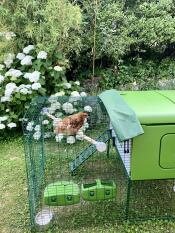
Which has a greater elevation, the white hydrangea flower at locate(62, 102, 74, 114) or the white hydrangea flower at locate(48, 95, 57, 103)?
the white hydrangea flower at locate(48, 95, 57, 103)

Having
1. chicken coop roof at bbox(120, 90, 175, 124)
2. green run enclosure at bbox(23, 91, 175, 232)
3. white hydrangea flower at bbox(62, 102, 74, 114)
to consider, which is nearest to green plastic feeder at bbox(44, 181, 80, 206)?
green run enclosure at bbox(23, 91, 175, 232)

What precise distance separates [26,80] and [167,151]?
294 cm

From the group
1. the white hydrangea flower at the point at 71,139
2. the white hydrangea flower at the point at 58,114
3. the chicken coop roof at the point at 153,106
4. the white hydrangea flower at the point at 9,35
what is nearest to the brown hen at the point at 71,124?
the white hydrangea flower at the point at 71,139

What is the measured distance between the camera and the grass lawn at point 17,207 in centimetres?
325

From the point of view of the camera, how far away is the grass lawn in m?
3.25

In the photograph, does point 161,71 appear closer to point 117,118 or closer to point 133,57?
point 133,57

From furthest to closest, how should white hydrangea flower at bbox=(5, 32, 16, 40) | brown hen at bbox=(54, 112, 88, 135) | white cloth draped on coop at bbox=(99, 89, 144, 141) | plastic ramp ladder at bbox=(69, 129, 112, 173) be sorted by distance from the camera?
white hydrangea flower at bbox=(5, 32, 16, 40) < plastic ramp ladder at bbox=(69, 129, 112, 173) < brown hen at bbox=(54, 112, 88, 135) < white cloth draped on coop at bbox=(99, 89, 144, 141)

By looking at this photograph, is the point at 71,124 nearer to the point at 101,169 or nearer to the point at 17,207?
the point at 101,169

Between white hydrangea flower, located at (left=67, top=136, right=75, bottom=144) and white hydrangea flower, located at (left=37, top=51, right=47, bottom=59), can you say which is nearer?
white hydrangea flower, located at (left=67, top=136, right=75, bottom=144)

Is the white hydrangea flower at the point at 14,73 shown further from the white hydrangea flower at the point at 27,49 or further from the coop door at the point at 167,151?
the coop door at the point at 167,151

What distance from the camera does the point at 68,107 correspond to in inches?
163

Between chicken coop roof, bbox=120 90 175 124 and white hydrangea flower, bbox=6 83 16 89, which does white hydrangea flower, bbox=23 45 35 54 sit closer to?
white hydrangea flower, bbox=6 83 16 89

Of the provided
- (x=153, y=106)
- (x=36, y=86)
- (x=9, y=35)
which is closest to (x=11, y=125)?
(x=36, y=86)

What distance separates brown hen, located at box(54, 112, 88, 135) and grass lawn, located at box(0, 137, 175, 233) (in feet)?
2.77
